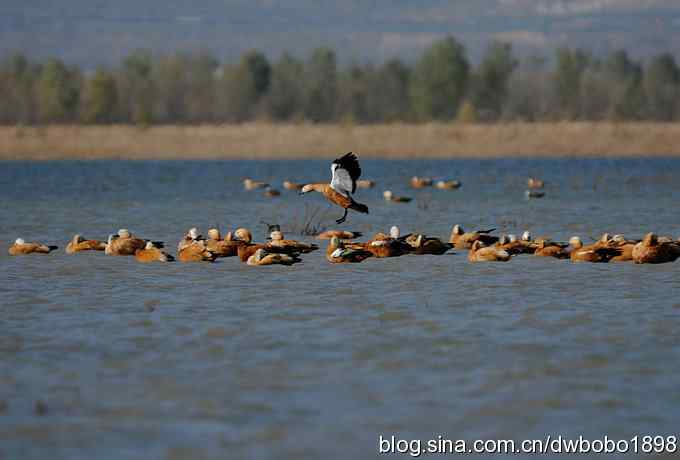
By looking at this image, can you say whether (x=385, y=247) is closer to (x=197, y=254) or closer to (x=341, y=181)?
(x=341, y=181)

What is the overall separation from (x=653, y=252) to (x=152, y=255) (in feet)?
23.7

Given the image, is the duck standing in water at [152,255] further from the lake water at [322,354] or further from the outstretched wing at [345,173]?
the outstretched wing at [345,173]

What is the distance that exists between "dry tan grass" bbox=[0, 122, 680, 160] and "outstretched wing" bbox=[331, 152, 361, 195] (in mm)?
36722

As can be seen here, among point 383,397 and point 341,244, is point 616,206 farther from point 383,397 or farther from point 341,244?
point 383,397

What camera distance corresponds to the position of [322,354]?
10523mm

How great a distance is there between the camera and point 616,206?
29047 millimetres

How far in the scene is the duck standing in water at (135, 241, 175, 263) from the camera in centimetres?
1725

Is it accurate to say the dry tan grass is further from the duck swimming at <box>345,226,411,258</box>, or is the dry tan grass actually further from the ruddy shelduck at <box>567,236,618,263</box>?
the ruddy shelduck at <box>567,236,618,263</box>

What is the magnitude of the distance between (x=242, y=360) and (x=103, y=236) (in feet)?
41.9

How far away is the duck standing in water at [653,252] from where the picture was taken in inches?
639

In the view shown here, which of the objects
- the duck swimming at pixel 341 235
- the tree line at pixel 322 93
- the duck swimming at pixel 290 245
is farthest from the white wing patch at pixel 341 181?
the tree line at pixel 322 93

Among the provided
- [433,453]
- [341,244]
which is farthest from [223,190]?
[433,453]

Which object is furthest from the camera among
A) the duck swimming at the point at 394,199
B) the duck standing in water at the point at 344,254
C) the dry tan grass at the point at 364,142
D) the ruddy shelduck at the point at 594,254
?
the dry tan grass at the point at 364,142

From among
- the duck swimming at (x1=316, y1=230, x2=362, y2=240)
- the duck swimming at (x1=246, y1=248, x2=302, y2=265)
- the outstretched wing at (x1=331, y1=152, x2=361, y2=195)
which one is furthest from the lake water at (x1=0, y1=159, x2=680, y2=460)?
the outstretched wing at (x1=331, y1=152, x2=361, y2=195)
